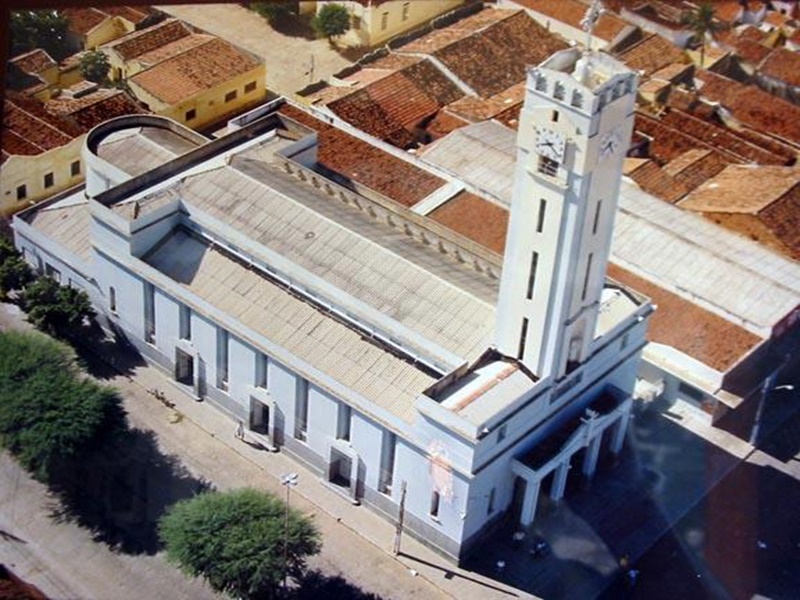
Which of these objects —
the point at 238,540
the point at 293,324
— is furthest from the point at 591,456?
the point at 238,540

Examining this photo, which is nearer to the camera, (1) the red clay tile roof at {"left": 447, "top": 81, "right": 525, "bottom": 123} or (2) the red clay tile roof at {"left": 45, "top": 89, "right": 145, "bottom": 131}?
(2) the red clay tile roof at {"left": 45, "top": 89, "right": 145, "bottom": 131}

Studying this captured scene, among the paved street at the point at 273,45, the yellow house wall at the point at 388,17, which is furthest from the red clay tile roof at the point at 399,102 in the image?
the yellow house wall at the point at 388,17

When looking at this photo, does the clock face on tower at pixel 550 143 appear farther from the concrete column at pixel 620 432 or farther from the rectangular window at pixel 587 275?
the concrete column at pixel 620 432

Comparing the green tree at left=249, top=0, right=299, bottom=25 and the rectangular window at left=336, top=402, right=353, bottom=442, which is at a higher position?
the green tree at left=249, top=0, right=299, bottom=25

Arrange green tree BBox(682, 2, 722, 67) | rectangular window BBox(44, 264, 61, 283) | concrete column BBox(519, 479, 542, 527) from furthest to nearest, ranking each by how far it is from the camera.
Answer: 1. green tree BBox(682, 2, 722, 67)
2. rectangular window BBox(44, 264, 61, 283)
3. concrete column BBox(519, 479, 542, 527)

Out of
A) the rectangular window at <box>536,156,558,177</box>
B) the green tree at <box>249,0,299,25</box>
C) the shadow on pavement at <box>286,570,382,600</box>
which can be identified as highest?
the rectangular window at <box>536,156,558,177</box>

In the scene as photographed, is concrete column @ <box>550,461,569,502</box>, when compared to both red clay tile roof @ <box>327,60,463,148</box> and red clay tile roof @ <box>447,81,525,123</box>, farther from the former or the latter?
red clay tile roof @ <box>447,81,525,123</box>

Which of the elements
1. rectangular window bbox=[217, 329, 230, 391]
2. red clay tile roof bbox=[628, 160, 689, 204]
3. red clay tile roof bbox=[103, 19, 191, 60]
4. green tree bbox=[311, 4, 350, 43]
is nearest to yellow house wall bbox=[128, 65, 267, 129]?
red clay tile roof bbox=[103, 19, 191, 60]
